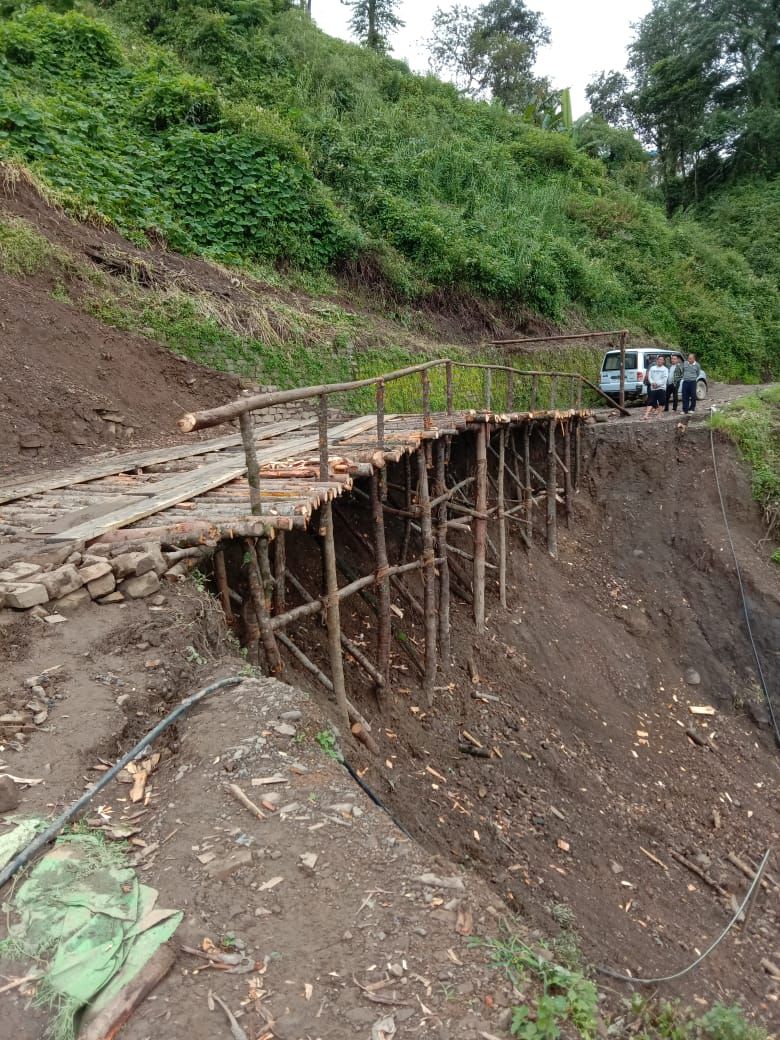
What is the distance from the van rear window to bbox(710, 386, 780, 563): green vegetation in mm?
2729

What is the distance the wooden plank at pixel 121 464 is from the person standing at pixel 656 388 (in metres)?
8.09

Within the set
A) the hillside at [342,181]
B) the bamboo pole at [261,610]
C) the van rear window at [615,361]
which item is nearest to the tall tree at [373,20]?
the hillside at [342,181]

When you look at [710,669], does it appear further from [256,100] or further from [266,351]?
[256,100]

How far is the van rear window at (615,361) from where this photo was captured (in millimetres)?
16203

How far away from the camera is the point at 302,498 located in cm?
497

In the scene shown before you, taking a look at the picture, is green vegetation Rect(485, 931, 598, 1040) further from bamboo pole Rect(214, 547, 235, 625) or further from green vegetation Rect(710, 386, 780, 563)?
green vegetation Rect(710, 386, 780, 563)

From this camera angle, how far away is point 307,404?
1211 centimetres

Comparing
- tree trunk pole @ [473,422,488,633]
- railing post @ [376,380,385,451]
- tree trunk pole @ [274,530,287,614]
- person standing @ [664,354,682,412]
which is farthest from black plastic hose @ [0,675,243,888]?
person standing @ [664,354,682,412]

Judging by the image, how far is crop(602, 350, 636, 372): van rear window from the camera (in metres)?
16.2

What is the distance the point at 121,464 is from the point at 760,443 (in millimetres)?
11584

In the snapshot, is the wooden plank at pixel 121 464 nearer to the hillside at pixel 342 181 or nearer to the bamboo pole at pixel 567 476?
the hillside at pixel 342 181

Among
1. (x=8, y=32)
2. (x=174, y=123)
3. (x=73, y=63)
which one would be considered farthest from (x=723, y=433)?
(x=8, y=32)

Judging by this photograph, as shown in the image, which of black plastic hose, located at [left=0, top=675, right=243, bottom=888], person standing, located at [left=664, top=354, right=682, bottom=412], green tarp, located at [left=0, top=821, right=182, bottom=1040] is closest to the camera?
green tarp, located at [left=0, top=821, right=182, bottom=1040]

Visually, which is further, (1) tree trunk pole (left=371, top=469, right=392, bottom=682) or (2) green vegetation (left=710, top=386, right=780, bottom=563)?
(2) green vegetation (left=710, top=386, right=780, bottom=563)
